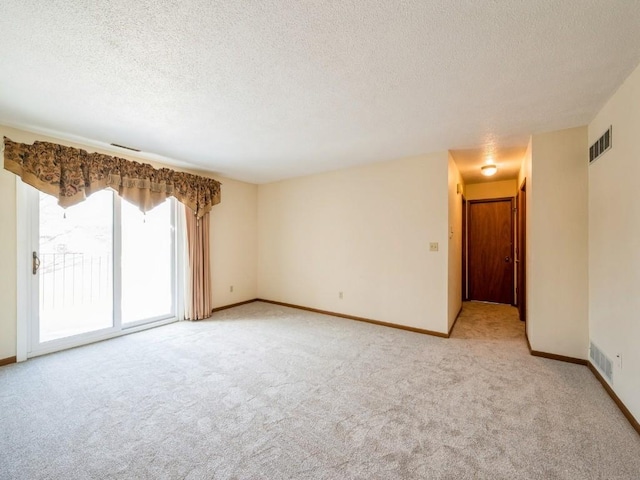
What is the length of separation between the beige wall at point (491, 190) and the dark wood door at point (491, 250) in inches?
4.5

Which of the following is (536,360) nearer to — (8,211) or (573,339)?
(573,339)

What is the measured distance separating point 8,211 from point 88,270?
0.98 m

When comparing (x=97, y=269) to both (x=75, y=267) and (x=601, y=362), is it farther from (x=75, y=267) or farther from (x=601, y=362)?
(x=601, y=362)

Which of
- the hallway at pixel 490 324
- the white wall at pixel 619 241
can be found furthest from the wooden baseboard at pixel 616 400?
the hallway at pixel 490 324

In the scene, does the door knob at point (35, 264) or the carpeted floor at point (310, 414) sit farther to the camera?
the door knob at point (35, 264)

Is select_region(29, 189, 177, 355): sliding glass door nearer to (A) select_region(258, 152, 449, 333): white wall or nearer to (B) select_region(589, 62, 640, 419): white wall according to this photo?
(A) select_region(258, 152, 449, 333): white wall

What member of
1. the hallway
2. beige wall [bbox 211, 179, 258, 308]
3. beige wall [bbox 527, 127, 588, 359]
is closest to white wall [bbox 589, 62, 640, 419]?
beige wall [bbox 527, 127, 588, 359]

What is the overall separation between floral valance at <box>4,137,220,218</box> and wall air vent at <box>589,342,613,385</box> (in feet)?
16.7

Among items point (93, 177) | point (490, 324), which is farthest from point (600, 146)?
point (93, 177)

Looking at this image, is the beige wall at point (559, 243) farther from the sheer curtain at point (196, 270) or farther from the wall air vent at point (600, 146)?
the sheer curtain at point (196, 270)

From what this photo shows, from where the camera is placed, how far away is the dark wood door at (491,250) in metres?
5.21

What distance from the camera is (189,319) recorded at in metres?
4.28

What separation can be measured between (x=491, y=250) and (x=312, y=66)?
5.25m

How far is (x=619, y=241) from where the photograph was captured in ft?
6.72
